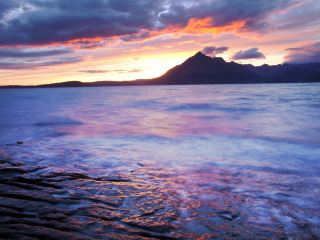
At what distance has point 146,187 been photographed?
559 cm

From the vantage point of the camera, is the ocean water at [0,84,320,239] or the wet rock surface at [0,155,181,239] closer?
the wet rock surface at [0,155,181,239]

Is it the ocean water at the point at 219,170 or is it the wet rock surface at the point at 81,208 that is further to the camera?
the ocean water at the point at 219,170

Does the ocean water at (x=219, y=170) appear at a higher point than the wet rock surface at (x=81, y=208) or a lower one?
lower

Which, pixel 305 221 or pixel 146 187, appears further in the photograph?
pixel 146 187

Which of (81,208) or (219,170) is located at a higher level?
(81,208)

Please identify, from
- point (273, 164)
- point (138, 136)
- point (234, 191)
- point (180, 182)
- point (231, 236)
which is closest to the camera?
point (231, 236)

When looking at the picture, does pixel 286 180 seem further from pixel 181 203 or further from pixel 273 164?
pixel 181 203

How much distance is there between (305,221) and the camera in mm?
4191

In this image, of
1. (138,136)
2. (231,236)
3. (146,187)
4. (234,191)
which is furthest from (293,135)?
(231,236)

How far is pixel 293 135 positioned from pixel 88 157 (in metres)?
10.1

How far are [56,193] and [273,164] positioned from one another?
591 centimetres

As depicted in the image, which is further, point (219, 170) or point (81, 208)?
point (219, 170)

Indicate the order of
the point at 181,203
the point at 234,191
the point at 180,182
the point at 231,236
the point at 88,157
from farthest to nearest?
the point at 88,157 → the point at 180,182 → the point at 234,191 → the point at 181,203 → the point at 231,236

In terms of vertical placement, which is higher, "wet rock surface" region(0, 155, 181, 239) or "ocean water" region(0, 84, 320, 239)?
"wet rock surface" region(0, 155, 181, 239)
